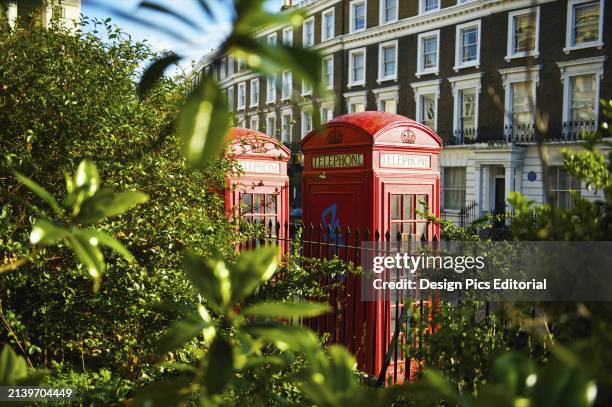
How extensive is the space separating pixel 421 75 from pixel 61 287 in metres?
26.3

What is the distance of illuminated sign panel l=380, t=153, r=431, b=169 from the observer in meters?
6.27

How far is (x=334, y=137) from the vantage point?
6.55 metres

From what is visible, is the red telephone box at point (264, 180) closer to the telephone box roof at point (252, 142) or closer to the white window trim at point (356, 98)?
the telephone box roof at point (252, 142)

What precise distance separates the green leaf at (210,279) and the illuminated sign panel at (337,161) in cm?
549

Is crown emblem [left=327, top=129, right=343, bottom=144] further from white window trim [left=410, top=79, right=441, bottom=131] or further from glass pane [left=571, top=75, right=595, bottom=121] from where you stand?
white window trim [left=410, top=79, right=441, bottom=131]

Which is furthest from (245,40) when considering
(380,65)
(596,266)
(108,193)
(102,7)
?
(380,65)

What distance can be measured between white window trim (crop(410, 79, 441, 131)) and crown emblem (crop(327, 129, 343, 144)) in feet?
72.1

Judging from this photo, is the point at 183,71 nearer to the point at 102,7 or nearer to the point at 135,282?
the point at 135,282

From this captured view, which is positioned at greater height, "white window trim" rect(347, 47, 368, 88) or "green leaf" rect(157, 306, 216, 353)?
"white window trim" rect(347, 47, 368, 88)

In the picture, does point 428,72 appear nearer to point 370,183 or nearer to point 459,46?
point 459,46

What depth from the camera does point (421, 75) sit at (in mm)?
28062

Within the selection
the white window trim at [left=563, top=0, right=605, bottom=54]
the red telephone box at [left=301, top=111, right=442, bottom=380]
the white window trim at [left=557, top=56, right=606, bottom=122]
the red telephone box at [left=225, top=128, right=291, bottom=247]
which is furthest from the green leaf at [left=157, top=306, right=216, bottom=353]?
the white window trim at [left=563, top=0, right=605, bottom=54]

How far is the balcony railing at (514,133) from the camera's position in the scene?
2261cm

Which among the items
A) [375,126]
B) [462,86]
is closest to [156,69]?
[375,126]
